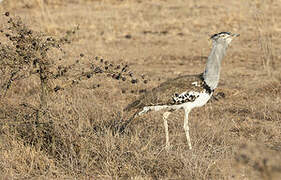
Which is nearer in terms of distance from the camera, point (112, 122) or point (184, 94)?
point (184, 94)

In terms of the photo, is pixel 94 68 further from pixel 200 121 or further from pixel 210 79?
pixel 200 121

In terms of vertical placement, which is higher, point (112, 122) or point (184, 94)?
point (184, 94)

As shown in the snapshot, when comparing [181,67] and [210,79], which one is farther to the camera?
[181,67]

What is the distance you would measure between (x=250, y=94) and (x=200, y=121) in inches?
64.6

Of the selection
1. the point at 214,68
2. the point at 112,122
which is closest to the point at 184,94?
the point at 214,68

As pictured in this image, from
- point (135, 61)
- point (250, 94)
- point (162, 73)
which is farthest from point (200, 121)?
point (135, 61)

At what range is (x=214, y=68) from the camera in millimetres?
4828

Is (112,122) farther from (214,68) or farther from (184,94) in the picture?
(214,68)

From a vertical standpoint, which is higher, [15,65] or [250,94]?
[15,65]

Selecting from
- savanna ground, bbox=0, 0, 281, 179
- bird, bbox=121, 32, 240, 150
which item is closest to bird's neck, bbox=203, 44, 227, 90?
bird, bbox=121, 32, 240, 150

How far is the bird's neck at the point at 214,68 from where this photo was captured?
188 inches

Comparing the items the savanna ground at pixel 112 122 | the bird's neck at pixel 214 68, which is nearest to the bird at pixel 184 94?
the bird's neck at pixel 214 68

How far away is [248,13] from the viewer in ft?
46.8

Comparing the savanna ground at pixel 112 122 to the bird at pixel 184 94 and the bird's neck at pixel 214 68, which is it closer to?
the bird at pixel 184 94
